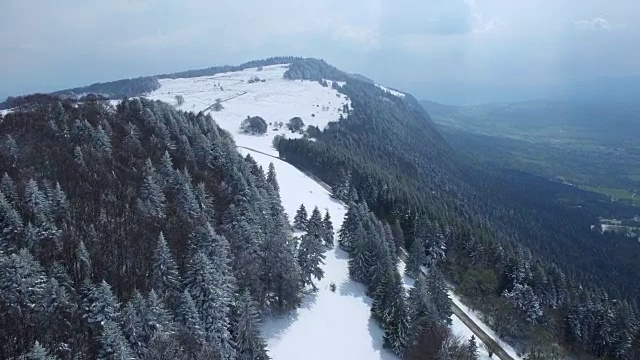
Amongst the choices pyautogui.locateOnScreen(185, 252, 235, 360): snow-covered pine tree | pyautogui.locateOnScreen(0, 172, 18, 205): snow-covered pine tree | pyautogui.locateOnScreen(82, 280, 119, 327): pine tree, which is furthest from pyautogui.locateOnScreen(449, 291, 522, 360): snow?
pyautogui.locateOnScreen(0, 172, 18, 205): snow-covered pine tree

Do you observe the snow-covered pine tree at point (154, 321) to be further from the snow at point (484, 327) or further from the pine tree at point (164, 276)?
the snow at point (484, 327)

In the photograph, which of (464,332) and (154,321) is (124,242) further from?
(464,332)

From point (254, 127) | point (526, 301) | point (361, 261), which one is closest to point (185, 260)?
point (361, 261)

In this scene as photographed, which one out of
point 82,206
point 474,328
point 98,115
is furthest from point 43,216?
point 474,328

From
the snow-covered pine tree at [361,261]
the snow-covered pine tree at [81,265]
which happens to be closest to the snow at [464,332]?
the snow-covered pine tree at [361,261]

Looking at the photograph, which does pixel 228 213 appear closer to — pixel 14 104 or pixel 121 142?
pixel 121 142
